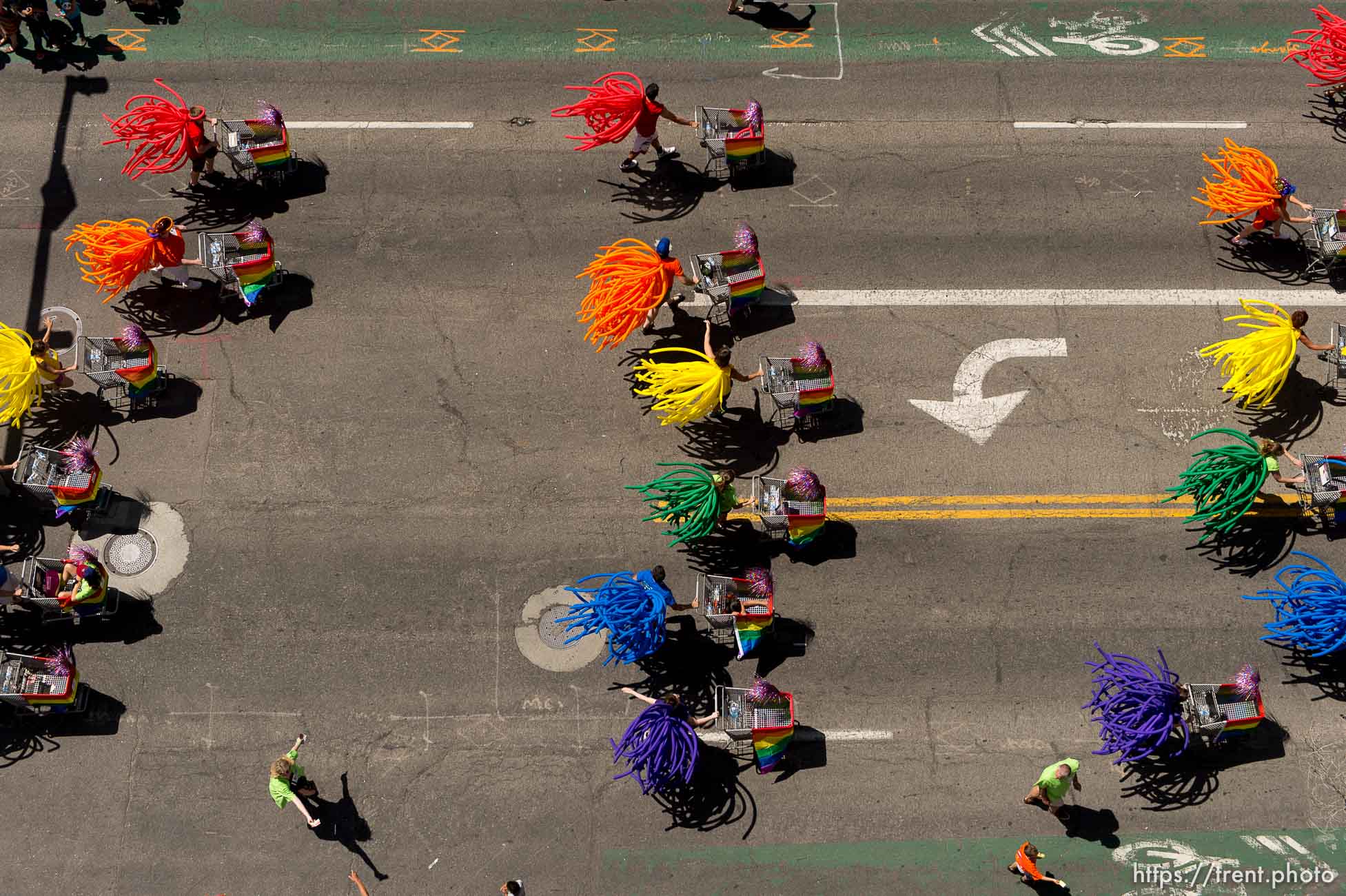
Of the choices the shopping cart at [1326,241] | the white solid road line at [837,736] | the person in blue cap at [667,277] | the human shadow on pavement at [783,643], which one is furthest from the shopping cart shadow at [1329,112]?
the white solid road line at [837,736]

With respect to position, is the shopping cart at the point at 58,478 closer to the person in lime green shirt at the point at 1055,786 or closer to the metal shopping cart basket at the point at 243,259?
the metal shopping cart basket at the point at 243,259

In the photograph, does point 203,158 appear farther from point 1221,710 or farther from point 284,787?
point 1221,710

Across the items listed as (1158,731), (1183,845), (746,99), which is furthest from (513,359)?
(1183,845)

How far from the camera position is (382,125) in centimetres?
1852

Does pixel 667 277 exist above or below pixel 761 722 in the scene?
above

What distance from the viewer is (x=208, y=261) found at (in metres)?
16.7

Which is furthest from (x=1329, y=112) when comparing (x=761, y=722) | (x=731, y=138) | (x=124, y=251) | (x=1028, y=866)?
(x=124, y=251)

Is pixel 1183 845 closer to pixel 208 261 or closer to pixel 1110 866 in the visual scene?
pixel 1110 866

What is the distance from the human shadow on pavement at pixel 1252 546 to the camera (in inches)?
623

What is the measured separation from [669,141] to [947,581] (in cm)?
833

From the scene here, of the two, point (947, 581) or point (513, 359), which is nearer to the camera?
point (947, 581)

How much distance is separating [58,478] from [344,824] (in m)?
6.10

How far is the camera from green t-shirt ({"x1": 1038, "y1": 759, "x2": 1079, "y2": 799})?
14.0 meters

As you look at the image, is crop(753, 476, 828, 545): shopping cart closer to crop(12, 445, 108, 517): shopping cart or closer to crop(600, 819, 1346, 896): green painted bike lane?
crop(600, 819, 1346, 896): green painted bike lane
